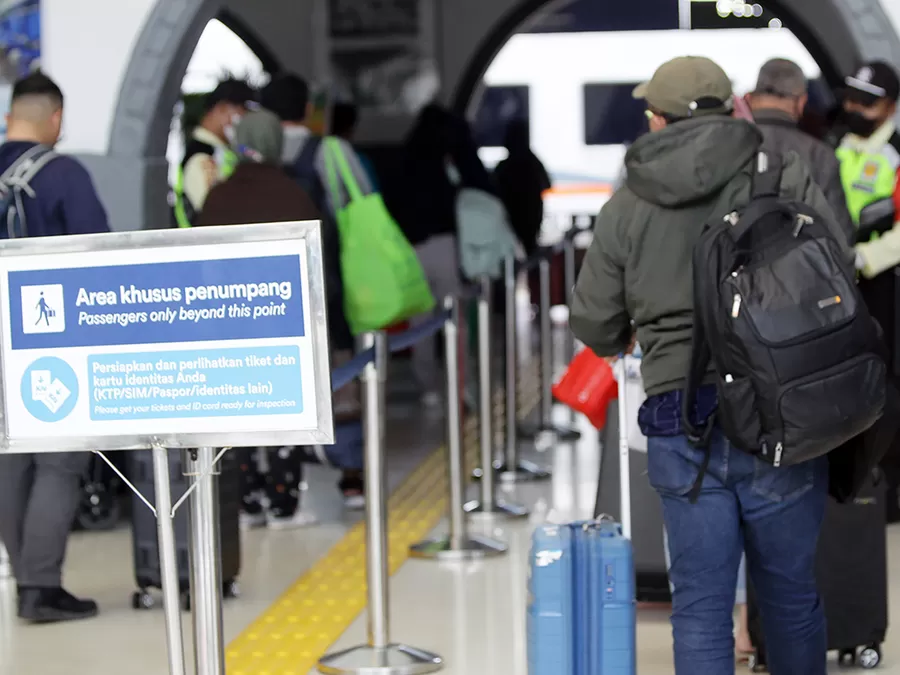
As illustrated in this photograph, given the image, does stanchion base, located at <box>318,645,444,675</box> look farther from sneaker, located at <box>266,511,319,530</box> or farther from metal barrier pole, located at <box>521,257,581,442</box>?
metal barrier pole, located at <box>521,257,581,442</box>

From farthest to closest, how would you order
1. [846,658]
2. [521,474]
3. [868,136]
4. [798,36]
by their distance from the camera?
[798,36] < [521,474] < [868,136] < [846,658]

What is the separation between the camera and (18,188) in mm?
5461

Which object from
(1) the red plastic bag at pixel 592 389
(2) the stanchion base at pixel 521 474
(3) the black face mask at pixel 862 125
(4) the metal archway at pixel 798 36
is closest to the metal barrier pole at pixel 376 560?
(1) the red plastic bag at pixel 592 389

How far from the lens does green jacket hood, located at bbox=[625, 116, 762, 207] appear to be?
11.5 feet

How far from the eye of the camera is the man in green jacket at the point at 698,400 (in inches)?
138

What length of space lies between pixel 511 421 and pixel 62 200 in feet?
9.86

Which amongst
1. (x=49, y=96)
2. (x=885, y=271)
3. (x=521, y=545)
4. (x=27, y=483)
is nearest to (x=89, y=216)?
(x=49, y=96)

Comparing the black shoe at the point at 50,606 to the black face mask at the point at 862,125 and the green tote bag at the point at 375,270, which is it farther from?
the black face mask at the point at 862,125

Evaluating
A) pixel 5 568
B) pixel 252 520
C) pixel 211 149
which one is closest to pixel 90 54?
pixel 211 149

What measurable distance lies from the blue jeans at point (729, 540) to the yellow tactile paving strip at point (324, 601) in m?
1.48

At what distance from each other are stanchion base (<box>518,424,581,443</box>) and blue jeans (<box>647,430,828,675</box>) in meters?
5.35

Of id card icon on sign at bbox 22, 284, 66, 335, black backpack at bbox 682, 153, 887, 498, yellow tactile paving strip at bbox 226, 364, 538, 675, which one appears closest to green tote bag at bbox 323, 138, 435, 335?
yellow tactile paving strip at bbox 226, 364, 538, 675

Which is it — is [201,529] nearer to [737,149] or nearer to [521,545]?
[737,149]

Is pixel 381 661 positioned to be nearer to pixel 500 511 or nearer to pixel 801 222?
pixel 801 222
